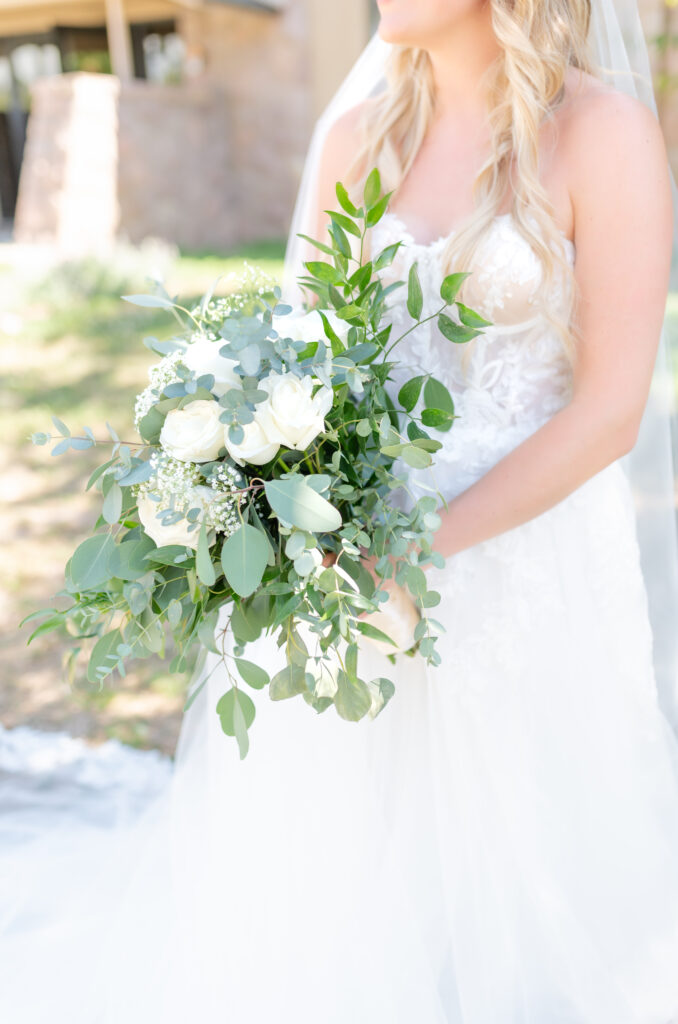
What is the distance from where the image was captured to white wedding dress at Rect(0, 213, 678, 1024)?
1773 millimetres

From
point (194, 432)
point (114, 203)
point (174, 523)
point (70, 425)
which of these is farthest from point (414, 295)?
point (114, 203)

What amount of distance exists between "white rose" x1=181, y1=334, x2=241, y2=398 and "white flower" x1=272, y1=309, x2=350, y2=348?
0.13m

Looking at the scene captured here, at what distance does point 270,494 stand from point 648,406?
1140 mm

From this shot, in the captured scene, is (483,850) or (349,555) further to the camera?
(483,850)

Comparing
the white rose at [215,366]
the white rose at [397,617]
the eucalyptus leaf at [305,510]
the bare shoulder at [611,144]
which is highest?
the bare shoulder at [611,144]

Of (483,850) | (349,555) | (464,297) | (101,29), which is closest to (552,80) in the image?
(464,297)

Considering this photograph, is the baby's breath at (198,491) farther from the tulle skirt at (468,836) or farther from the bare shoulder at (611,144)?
the bare shoulder at (611,144)

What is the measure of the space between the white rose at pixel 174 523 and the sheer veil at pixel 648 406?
2.51 feet

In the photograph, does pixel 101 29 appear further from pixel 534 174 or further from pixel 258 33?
pixel 534 174

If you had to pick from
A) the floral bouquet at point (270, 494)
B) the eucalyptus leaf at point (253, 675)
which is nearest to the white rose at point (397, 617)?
the floral bouquet at point (270, 494)

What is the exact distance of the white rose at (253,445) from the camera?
1.28 m

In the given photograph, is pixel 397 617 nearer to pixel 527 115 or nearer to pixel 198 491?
pixel 198 491

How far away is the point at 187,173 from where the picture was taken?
10805 mm

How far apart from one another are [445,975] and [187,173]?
10545mm
